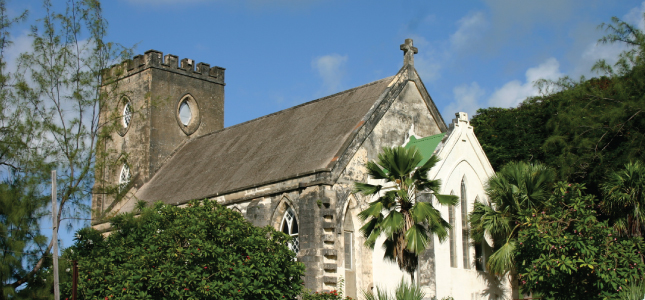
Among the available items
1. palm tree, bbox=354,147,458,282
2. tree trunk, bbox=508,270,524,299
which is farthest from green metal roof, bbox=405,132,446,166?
tree trunk, bbox=508,270,524,299

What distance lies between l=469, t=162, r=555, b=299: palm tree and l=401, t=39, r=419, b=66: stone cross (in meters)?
5.94

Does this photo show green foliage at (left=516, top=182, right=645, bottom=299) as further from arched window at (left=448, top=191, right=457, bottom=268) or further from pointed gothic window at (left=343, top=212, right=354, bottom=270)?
pointed gothic window at (left=343, top=212, right=354, bottom=270)

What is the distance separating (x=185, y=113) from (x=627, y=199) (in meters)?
23.7

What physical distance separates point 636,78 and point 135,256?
779 inches

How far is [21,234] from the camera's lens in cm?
2009

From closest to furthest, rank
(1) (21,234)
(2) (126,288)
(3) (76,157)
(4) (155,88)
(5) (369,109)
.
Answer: (2) (126,288)
(1) (21,234)
(3) (76,157)
(5) (369,109)
(4) (155,88)

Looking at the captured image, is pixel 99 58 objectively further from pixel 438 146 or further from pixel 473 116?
pixel 473 116

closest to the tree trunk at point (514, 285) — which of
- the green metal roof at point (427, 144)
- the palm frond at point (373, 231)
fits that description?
the green metal roof at point (427, 144)

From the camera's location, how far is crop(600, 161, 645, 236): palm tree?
23.8 meters

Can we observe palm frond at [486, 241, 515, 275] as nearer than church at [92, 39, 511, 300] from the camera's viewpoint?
No

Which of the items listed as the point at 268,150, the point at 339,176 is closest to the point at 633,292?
the point at 339,176

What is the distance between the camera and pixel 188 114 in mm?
39688

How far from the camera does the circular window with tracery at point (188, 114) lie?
39.1 meters

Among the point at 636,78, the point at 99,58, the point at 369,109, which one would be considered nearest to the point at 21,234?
the point at 99,58
